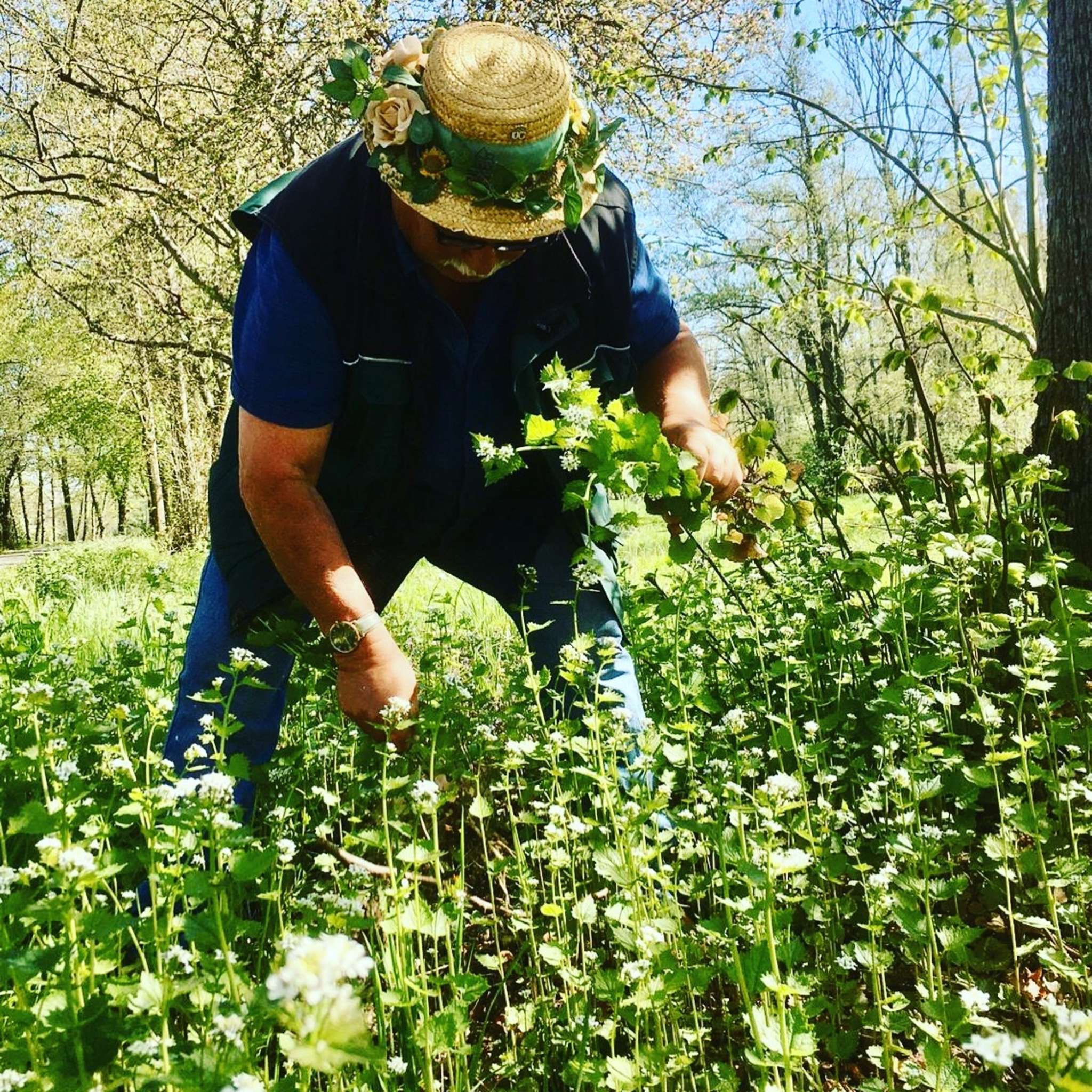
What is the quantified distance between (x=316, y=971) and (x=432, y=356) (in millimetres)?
1934

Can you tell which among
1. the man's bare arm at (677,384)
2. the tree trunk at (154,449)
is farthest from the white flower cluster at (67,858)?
the tree trunk at (154,449)

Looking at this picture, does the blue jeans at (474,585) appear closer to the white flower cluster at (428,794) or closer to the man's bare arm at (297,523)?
the man's bare arm at (297,523)

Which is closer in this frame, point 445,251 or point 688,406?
point 445,251

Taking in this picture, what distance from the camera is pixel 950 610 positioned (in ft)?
9.37

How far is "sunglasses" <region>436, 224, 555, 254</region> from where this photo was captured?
2.17 meters

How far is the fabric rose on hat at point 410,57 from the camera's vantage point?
223 centimetres

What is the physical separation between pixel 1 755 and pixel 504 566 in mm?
1364

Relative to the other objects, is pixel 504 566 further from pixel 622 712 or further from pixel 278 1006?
pixel 278 1006

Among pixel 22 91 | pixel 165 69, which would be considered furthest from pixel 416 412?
pixel 22 91

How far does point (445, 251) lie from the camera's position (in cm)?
228

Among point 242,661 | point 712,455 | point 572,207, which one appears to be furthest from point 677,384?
point 242,661

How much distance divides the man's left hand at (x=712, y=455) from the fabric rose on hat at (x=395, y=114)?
3.20 feet

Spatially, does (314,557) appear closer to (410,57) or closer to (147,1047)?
(147,1047)

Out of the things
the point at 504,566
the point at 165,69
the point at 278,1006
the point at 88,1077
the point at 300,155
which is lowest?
the point at 88,1077
